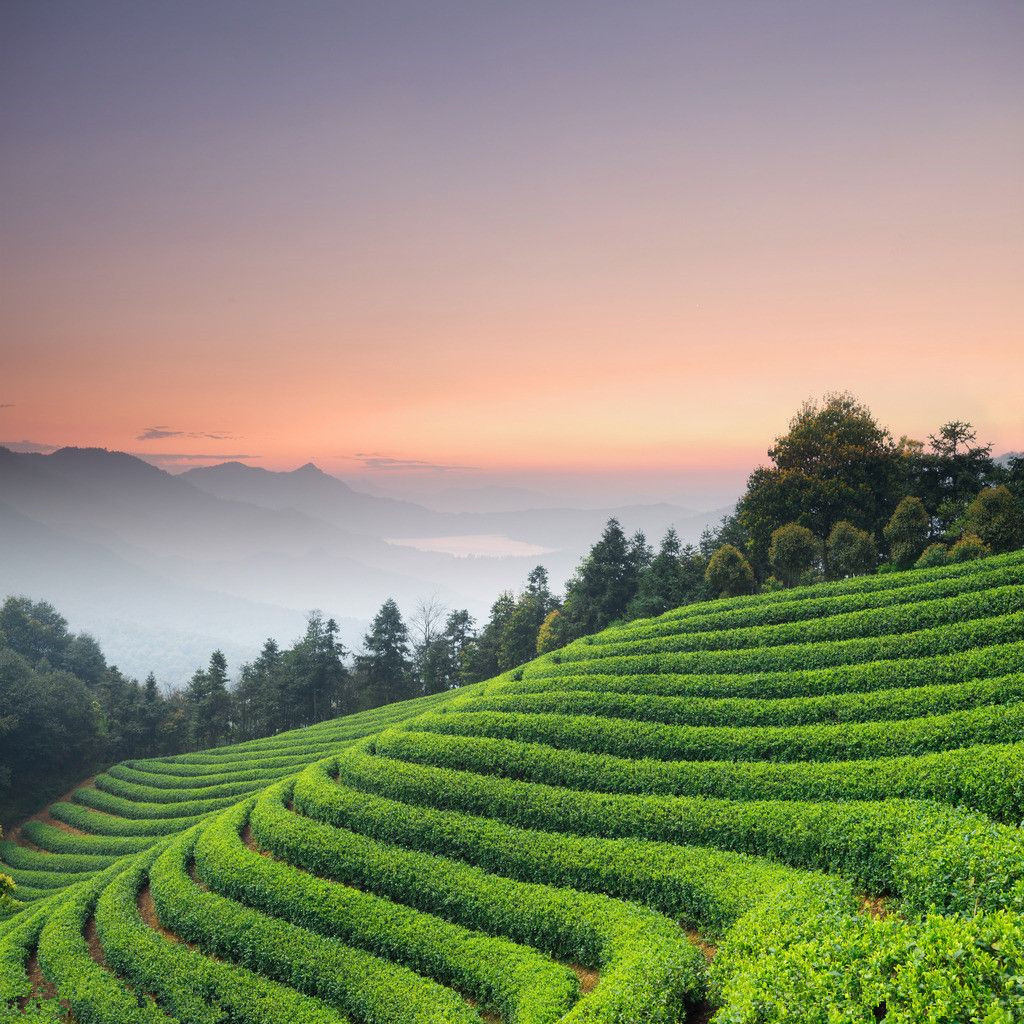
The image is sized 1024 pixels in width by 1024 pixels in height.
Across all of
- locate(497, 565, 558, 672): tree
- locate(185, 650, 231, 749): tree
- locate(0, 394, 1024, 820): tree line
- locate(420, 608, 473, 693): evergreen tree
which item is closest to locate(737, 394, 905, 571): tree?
locate(0, 394, 1024, 820): tree line

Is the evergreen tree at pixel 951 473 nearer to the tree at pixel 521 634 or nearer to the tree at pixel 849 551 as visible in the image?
the tree at pixel 849 551

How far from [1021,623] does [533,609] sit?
169 ft

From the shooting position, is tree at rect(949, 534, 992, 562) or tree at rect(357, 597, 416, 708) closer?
tree at rect(949, 534, 992, 562)

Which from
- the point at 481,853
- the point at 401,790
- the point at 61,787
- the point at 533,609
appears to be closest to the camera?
the point at 481,853

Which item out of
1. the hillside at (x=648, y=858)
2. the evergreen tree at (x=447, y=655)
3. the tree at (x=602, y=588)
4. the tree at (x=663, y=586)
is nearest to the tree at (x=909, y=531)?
the hillside at (x=648, y=858)

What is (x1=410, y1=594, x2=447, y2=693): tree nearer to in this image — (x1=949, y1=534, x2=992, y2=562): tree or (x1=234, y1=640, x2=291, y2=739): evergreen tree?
(x1=234, y1=640, x2=291, y2=739): evergreen tree

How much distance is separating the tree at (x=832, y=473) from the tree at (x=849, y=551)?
3.04m

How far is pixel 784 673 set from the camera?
23.0 meters

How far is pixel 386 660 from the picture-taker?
236 ft

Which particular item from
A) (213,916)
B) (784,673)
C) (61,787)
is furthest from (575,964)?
(61,787)

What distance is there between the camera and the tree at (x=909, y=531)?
37.3 metres

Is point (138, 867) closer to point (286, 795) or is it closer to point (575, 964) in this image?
point (286, 795)

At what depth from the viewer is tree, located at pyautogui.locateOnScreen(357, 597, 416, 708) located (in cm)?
7128

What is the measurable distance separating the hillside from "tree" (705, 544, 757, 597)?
1210cm
